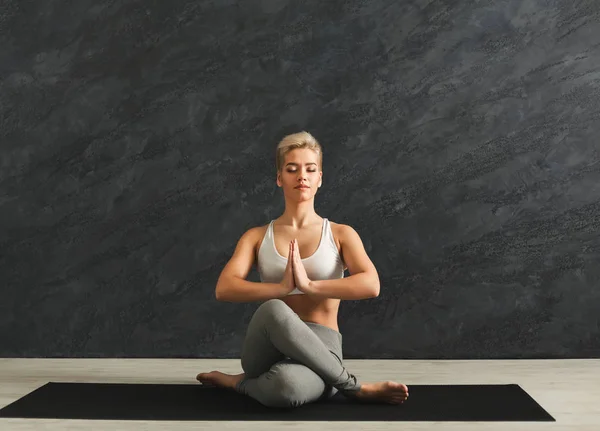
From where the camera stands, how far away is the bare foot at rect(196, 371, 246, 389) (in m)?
2.95

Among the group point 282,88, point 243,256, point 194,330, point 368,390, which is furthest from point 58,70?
point 368,390

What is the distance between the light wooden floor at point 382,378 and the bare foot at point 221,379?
0.88 feet

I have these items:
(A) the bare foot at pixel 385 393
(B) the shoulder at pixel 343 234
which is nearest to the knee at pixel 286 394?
(A) the bare foot at pixel 385 393

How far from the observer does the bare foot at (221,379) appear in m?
2.95

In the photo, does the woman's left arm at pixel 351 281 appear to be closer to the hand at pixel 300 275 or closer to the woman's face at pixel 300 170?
the hand at pixel 300 275

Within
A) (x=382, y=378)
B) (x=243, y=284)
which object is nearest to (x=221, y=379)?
(x=243, y=284)

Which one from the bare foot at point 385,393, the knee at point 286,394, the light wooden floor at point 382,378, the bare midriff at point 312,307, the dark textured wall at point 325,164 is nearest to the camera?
the light wooden floor at point 382,378

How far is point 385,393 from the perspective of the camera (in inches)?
106

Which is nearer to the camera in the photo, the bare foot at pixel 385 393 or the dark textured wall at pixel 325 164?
the bare foot at pixel 385 393

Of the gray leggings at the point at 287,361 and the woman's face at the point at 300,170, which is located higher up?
the woman's face at the point at 300,170

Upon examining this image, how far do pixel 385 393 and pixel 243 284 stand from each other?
63 cm

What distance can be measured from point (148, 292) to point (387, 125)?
1.49 meters

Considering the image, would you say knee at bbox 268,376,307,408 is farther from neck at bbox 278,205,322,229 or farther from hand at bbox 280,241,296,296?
neck at bbox 278,205,322,229

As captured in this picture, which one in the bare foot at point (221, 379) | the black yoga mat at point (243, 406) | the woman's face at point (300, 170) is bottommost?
the black yoga mat at point (243, 406)
